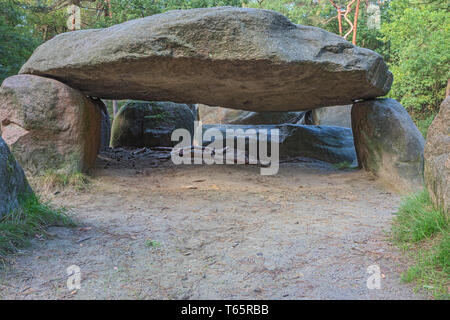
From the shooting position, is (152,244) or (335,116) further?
(335,116)

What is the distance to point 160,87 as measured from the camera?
5273 millimetres

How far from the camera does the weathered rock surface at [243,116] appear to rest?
33.1 ft

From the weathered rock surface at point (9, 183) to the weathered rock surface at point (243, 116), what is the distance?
7782mm

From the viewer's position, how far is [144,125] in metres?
8.68

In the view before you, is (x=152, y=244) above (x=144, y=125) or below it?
below

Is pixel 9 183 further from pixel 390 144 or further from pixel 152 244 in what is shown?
pixel 390 144

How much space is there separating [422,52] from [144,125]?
9.28 m

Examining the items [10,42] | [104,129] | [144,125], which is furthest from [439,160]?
[10,42]

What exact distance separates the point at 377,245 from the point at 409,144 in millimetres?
3018

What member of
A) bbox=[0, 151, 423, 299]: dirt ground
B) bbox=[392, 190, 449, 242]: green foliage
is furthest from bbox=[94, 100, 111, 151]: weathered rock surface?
bbox=[392, 190, 449, 242]: green foliage

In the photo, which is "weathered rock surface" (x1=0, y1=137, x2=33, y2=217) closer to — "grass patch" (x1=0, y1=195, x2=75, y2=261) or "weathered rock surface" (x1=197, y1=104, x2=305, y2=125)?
"grass patch" (x1=0, y1=195, x2=75, y2=261)

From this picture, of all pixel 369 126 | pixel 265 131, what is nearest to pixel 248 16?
pixel 369 126

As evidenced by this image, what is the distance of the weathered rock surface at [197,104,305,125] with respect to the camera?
33.1 ft
